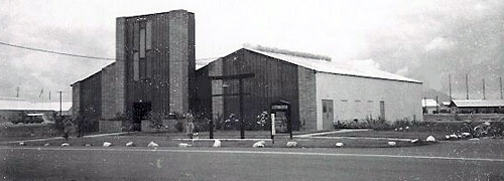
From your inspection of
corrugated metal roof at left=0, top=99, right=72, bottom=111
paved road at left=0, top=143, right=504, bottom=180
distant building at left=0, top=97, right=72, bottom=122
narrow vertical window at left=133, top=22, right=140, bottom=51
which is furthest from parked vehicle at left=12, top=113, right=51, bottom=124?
paved road at left=0, top=143, right=504, bottom=180

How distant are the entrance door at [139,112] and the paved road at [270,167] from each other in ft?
76.5

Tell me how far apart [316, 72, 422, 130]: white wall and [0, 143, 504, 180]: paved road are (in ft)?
63.2

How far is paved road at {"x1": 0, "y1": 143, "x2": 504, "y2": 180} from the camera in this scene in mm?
11086

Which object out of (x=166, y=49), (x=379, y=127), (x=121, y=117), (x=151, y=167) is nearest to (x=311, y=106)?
(x=379, y=127)

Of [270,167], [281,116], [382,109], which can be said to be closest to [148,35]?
[281,116]

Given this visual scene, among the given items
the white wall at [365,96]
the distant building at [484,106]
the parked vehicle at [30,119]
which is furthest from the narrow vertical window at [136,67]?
the parked vehicle at [30,119]

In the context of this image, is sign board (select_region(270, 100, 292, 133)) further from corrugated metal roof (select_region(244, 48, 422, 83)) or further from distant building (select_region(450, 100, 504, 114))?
distant building (select_region(450, 100, 504, 114))

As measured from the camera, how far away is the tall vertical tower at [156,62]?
3788 cm

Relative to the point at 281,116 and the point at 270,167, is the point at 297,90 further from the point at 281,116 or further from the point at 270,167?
the point at 270,167

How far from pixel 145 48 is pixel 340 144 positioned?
2240cm

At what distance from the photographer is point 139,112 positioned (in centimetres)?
4066

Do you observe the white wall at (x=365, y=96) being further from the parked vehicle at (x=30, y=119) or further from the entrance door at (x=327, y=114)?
the parked vehicle at (x=30, y=119)

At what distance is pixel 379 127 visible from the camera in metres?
33.5

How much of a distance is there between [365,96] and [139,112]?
51.8ft
